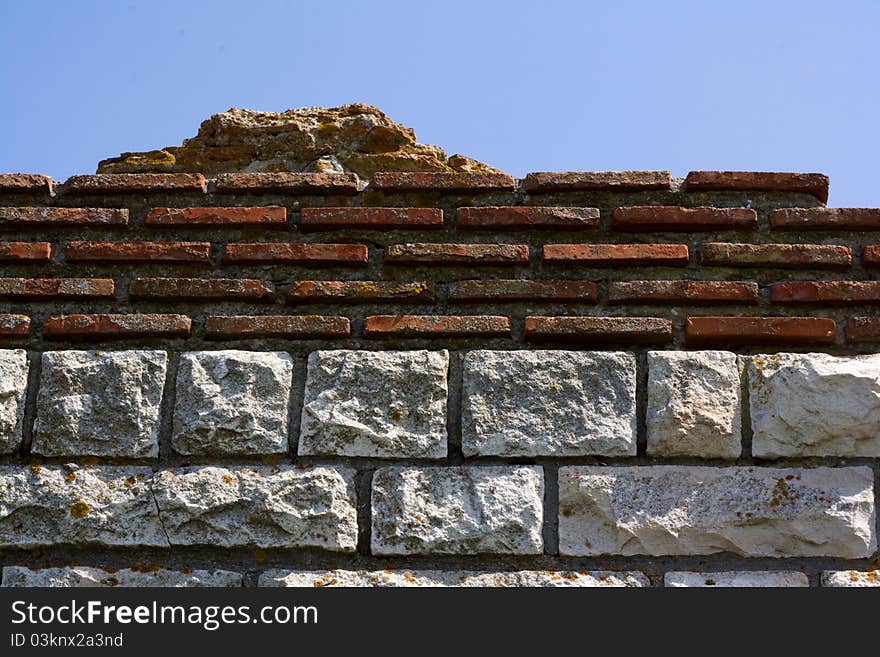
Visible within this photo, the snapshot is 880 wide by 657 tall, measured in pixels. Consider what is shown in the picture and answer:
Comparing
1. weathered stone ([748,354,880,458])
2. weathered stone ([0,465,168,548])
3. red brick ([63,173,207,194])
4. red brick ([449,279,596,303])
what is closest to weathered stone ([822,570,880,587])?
weathered stone ([748,354,880,458])

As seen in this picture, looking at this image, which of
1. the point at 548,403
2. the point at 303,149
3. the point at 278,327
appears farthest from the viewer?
the point at 303,149

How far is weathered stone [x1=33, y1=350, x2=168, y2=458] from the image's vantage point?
2.69 metres

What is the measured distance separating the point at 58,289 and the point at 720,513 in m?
1.87

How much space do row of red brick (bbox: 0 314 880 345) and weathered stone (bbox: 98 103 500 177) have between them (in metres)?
0.70

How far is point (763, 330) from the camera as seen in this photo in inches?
108

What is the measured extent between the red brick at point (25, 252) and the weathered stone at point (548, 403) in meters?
1.22

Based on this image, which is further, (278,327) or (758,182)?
(758,182)

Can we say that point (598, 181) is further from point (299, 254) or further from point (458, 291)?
point (299, 254)

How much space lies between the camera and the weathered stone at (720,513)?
261 centimetres

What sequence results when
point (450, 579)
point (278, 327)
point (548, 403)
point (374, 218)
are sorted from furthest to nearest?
point (374, 218)
point (278, 327)
point (548, 403)
point (450, 579)

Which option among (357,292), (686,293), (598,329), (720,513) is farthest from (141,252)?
(720,513)

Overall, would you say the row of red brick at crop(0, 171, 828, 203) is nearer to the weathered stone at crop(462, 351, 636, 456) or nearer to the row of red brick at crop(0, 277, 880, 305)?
the row of red brick at crop(0, 277, 880, 305)

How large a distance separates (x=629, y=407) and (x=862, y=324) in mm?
677

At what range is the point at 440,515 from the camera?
260 centimetres
